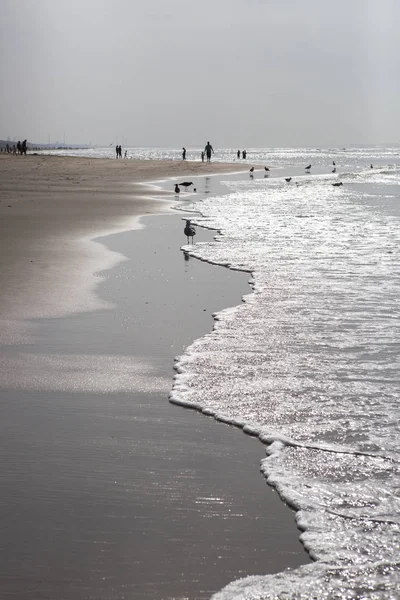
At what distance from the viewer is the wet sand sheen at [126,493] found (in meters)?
3.44

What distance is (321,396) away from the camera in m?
5.91

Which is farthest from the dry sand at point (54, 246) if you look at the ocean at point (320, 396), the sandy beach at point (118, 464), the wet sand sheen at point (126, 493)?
the ocean at point (320, 396)

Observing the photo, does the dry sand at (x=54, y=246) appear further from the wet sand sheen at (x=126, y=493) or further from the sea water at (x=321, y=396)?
the sea water at (x=321, y=396)

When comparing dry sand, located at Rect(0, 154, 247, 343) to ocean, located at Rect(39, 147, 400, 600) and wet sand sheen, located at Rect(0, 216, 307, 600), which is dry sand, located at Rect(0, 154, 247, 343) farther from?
ocean, located at Rect(39, 147, 400, 600)

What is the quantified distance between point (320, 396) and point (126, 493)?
220 cm

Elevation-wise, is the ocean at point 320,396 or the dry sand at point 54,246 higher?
the dry sand at point 54,246

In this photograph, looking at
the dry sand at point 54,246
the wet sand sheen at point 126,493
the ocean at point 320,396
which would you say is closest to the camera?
the wet sand sheen at point 126,493

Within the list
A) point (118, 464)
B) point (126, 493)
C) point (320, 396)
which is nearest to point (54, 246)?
point (320, 396)

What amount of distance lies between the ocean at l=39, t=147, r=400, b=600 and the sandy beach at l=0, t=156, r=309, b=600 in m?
0.16

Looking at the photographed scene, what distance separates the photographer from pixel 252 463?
470 cm

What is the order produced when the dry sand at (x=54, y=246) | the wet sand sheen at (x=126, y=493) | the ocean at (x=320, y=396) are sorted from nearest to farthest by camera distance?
the wet sand sheen at (x=126, y=493)
the ocean at (x=320, y=396)
the dry sand at (x=54, y=246)

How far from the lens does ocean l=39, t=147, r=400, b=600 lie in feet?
11.9

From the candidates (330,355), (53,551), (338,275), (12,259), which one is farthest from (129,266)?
(53,551)

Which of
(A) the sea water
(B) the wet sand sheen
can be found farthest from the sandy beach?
(A) the sea water
